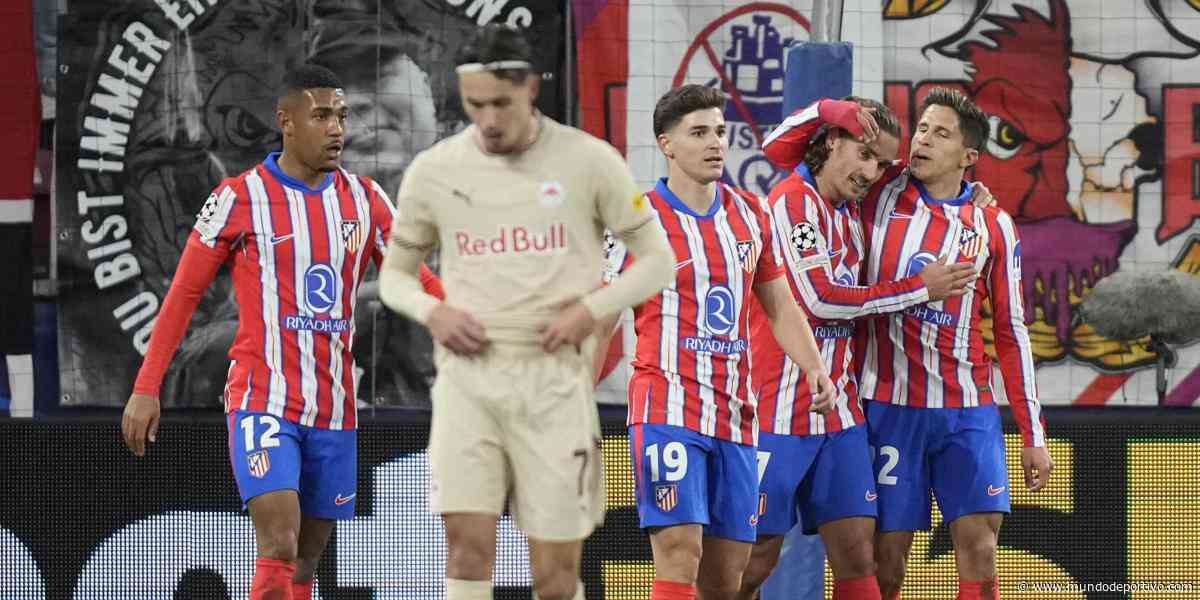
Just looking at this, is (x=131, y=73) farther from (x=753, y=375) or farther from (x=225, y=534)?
(x=753, y=375)

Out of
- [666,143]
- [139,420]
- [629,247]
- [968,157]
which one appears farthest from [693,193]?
[139,420]

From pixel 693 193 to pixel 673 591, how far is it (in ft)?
4.12

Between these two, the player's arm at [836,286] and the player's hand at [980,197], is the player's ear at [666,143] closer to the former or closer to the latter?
the player's arm at [836,286]

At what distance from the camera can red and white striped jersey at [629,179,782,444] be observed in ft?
18.7

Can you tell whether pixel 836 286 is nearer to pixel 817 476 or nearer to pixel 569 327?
pixel 817 476

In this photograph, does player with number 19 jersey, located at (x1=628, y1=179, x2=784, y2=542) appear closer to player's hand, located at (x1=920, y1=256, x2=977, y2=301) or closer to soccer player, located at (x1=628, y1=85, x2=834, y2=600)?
soccer player, located at (x1=628, y1=85, x2=834, y2=600)

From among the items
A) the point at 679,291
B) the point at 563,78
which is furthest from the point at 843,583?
the point at 563,78

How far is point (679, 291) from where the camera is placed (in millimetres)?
5770

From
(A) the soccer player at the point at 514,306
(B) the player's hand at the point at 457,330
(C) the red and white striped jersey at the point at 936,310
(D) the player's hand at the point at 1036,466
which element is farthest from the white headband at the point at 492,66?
(D) the player's hand at the point at 1036,466

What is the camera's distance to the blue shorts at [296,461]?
5.89 metres

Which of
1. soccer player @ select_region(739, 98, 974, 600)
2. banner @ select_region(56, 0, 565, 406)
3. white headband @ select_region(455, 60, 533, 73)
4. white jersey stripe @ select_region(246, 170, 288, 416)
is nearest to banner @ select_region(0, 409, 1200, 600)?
banner @ select_region(56, 0, 565, 406)

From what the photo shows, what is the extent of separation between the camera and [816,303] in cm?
628

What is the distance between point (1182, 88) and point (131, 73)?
188 inches

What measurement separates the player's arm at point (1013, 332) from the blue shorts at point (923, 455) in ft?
0.38
